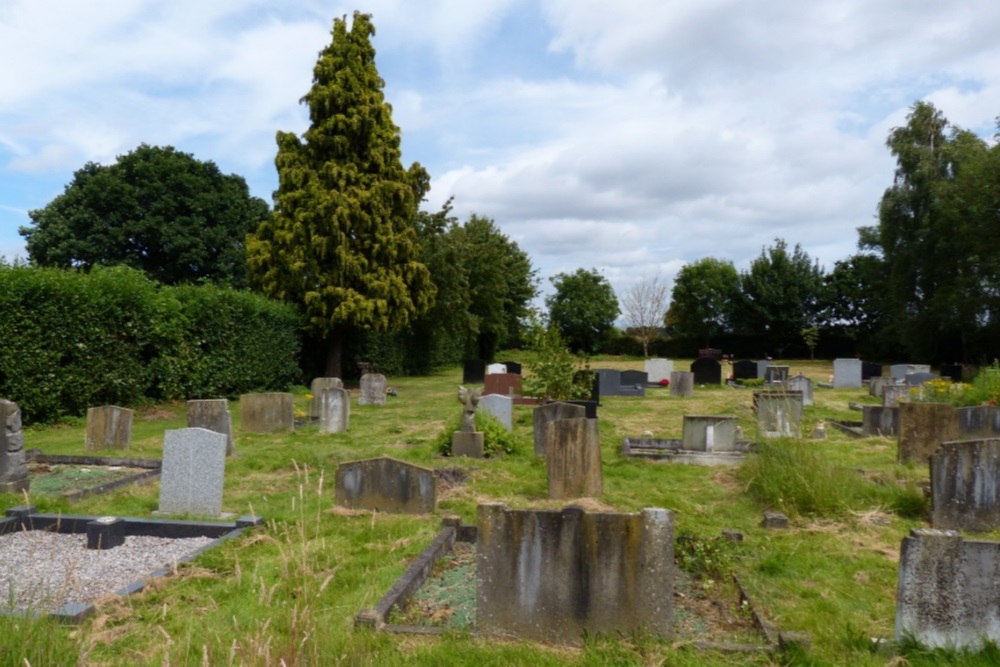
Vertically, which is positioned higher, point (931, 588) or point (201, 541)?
point (931, 588)

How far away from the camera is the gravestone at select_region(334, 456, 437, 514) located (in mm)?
7754

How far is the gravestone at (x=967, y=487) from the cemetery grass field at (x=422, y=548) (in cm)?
32

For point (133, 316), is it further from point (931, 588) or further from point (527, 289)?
point (527, 289)

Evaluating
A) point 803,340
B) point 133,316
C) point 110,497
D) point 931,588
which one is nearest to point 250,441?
point 110,497

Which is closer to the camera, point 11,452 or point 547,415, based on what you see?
point 11,452

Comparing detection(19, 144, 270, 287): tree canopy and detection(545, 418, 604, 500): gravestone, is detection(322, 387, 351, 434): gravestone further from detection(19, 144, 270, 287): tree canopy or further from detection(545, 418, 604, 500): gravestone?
detection(19, 144, 270, 287): tree canopy

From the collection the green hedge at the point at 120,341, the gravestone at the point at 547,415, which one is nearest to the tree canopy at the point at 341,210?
the green hedge at the point at 120,341

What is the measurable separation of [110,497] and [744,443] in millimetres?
8835

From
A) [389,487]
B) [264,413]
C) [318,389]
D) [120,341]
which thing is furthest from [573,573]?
[120,341]

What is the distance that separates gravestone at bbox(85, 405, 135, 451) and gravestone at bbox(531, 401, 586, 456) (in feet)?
20.9

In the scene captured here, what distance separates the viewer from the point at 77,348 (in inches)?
587

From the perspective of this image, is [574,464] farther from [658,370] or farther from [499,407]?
[658,370]

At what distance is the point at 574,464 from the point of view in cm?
847

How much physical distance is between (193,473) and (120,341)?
32.3 feet
